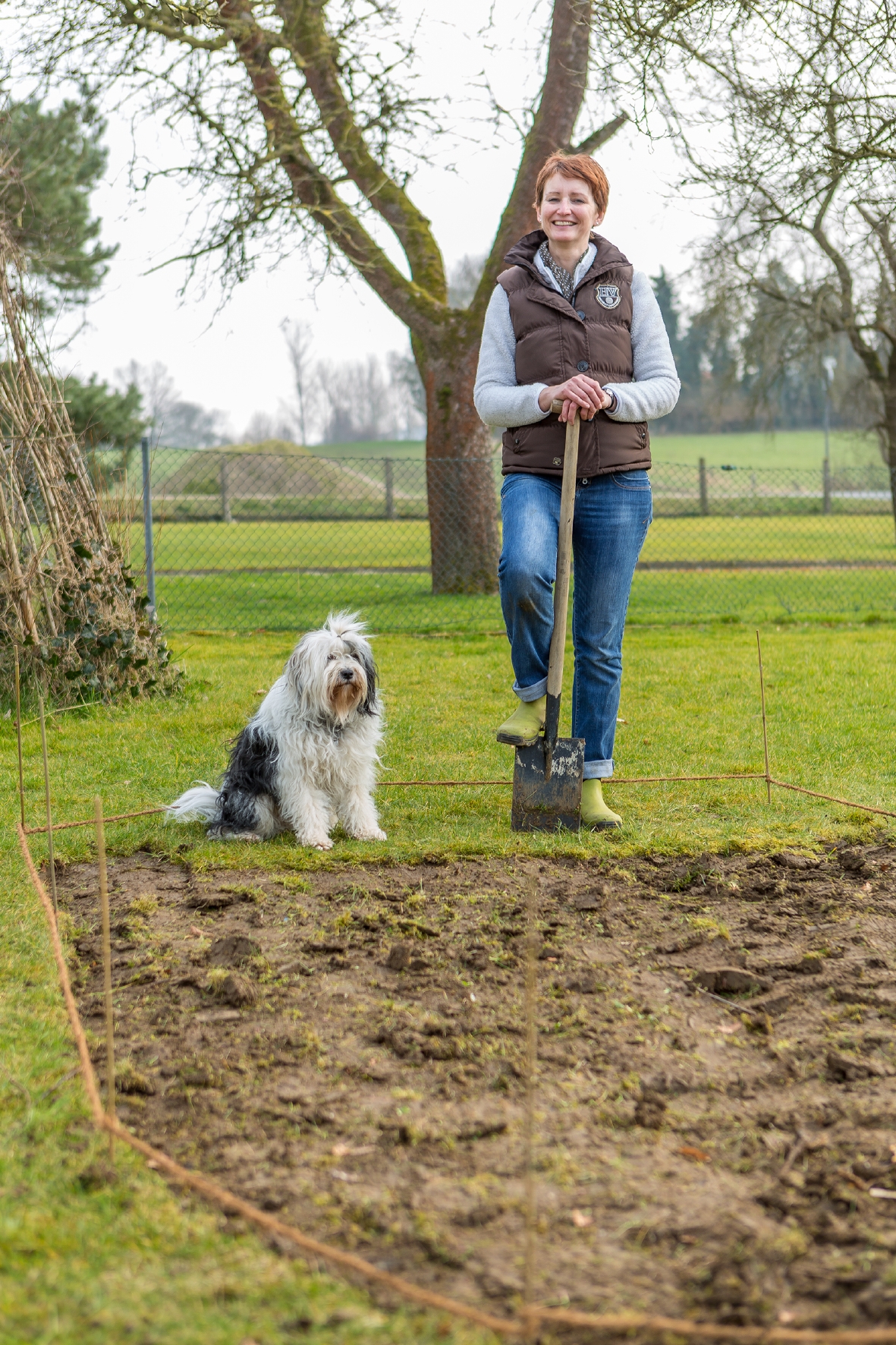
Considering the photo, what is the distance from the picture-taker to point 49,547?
691 centimetres

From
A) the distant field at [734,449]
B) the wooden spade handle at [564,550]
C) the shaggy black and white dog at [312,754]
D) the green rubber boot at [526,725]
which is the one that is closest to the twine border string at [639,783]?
the shaggy black and white dog at [312,754]

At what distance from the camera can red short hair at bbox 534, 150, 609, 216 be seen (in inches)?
173

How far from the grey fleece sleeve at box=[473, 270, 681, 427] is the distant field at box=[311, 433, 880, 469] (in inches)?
1830

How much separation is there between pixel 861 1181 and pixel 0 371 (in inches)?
244

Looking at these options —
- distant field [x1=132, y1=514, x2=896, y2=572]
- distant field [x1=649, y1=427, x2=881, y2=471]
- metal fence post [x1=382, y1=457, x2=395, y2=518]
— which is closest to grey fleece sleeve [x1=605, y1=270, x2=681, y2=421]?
distant field [x1=132, y1=514, x2=896, y2=572]

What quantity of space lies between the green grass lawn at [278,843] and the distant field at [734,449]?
140 feet

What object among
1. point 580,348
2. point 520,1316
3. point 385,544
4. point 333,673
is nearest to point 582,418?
point 580,348

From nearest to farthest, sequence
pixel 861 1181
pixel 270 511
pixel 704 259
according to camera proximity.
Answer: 1. pixel 861 1181
2. pixel 704 259
3. pixel 270 511

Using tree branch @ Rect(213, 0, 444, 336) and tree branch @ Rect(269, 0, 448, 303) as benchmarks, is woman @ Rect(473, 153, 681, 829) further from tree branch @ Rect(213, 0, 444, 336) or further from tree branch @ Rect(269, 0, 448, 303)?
tree branch @ Rect(269, 0, 448, 303)

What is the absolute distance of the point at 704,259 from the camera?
19484 mm

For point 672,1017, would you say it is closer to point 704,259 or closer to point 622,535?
point 622,535

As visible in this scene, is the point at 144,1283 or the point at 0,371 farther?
the point at 0,371

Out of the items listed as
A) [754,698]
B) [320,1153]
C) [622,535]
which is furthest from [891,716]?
[320,1153]

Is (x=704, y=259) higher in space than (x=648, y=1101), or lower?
higher
